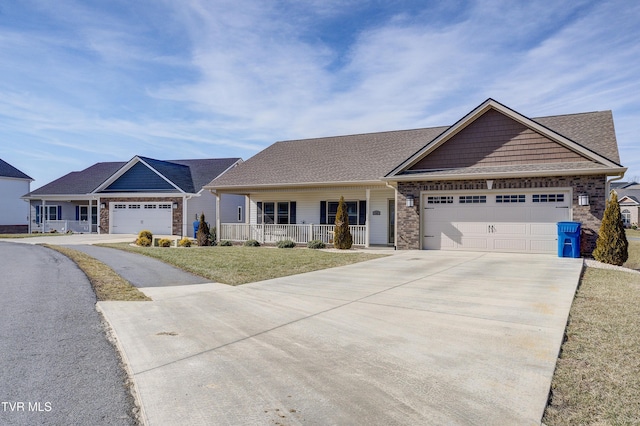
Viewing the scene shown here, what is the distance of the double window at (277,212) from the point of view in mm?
21844

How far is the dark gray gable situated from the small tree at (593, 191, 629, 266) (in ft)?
79.9

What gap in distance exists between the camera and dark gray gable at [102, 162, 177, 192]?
90.9 ft

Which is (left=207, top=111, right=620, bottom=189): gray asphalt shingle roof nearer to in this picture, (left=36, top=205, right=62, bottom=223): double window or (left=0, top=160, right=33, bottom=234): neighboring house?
(left=36, top=205, right=62, bottom=223): double window

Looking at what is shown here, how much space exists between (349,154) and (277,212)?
5.07m

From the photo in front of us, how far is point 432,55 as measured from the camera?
1499 centimetres

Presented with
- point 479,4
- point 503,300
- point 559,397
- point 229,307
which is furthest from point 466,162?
point 559,397

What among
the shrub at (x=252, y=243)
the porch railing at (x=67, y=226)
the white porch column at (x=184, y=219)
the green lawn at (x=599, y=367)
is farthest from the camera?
the porch railing at (x=67, y=226)

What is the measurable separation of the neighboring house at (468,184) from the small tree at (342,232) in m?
0.99

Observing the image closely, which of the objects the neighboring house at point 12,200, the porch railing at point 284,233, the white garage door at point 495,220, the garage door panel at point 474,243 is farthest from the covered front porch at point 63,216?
the garage door panel at point 474,243

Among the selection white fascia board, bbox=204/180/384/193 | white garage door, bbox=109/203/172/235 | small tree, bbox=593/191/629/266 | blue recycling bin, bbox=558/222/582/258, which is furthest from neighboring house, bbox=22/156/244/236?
small tree, bbox=593/191/629/266

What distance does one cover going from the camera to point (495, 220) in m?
15.5

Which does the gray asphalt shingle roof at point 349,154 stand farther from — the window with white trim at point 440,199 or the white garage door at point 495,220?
the white garage door at point 495,220

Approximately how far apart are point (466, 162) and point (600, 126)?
5.99m

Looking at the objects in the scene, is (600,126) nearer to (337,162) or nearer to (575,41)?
(575,41)
